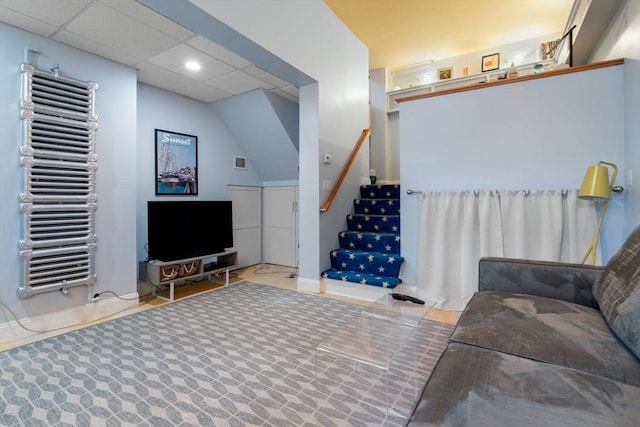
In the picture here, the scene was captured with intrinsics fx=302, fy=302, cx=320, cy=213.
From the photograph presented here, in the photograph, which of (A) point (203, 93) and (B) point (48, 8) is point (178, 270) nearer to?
(A) point (203, 93)

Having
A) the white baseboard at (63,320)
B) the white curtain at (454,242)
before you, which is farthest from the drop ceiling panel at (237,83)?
the white baseboard at (63,320)

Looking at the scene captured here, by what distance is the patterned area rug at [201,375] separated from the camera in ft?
5.08

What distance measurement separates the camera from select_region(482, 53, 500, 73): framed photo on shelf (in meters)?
4.93

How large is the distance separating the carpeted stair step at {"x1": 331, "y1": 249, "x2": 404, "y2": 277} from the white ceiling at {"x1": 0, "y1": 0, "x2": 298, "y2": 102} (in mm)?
2363

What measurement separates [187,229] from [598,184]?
4043 mm

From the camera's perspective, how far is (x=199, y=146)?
4430 millimetres

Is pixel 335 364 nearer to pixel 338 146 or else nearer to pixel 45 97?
pixel 338 146

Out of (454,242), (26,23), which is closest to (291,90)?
(26,23)

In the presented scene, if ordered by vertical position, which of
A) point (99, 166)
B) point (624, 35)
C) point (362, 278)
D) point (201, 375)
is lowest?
point (201, 375)

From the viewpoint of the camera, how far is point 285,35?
3.04m

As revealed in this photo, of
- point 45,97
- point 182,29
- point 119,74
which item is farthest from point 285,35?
point 45,97

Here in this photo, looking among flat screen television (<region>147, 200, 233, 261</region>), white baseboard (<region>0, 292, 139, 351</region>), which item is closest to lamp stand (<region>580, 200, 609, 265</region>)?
flat screen television (<region>147, 200, 233, 261</region>)

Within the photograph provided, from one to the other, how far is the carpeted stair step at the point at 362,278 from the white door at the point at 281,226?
1629 mm

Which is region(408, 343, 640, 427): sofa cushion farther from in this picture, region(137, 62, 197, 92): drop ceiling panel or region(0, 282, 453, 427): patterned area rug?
region(137, 62, 197, 92): drop ceiling panel
